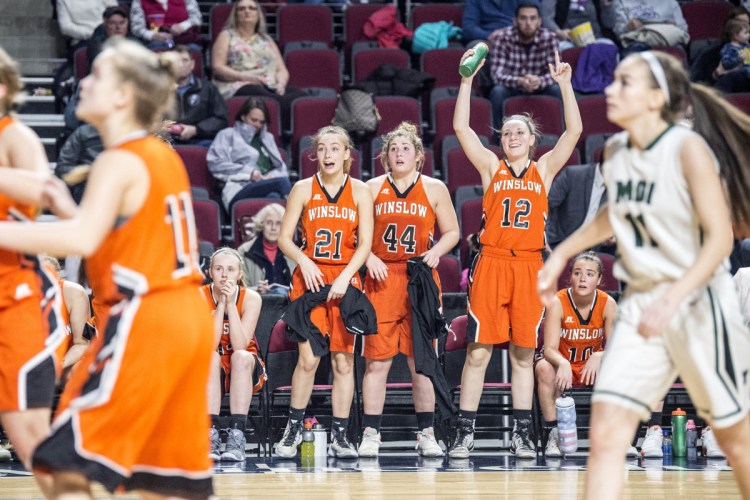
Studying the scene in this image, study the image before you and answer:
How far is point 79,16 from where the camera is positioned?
1016cm

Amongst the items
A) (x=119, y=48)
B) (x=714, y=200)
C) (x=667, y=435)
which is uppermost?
(x=119, y=48)

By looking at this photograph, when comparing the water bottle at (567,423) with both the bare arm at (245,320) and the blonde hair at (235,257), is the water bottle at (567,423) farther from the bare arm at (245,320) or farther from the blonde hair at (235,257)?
the blonde hair at (235,257)

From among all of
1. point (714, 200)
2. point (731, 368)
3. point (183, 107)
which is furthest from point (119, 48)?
point (183, 107)

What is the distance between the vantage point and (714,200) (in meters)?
3.43

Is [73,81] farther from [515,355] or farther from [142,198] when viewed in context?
[142,198]

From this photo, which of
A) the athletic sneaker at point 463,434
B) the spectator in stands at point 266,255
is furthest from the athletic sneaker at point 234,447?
the spectator in stands at point 266,255

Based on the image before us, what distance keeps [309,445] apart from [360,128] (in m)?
3.16

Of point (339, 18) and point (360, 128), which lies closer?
point (360, 128)

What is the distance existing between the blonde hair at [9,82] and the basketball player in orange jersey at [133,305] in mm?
752

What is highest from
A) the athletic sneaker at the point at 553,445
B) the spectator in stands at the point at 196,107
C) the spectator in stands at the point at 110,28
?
the spectator in stands at the point at 110,28

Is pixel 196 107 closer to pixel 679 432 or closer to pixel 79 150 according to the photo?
pixel 79 150

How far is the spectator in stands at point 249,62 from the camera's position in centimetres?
971

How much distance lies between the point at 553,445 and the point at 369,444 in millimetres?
1120

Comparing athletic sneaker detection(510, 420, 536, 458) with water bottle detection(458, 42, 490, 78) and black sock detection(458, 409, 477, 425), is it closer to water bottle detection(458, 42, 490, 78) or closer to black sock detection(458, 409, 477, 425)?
black sock detection(458, 409, 477, 425)
